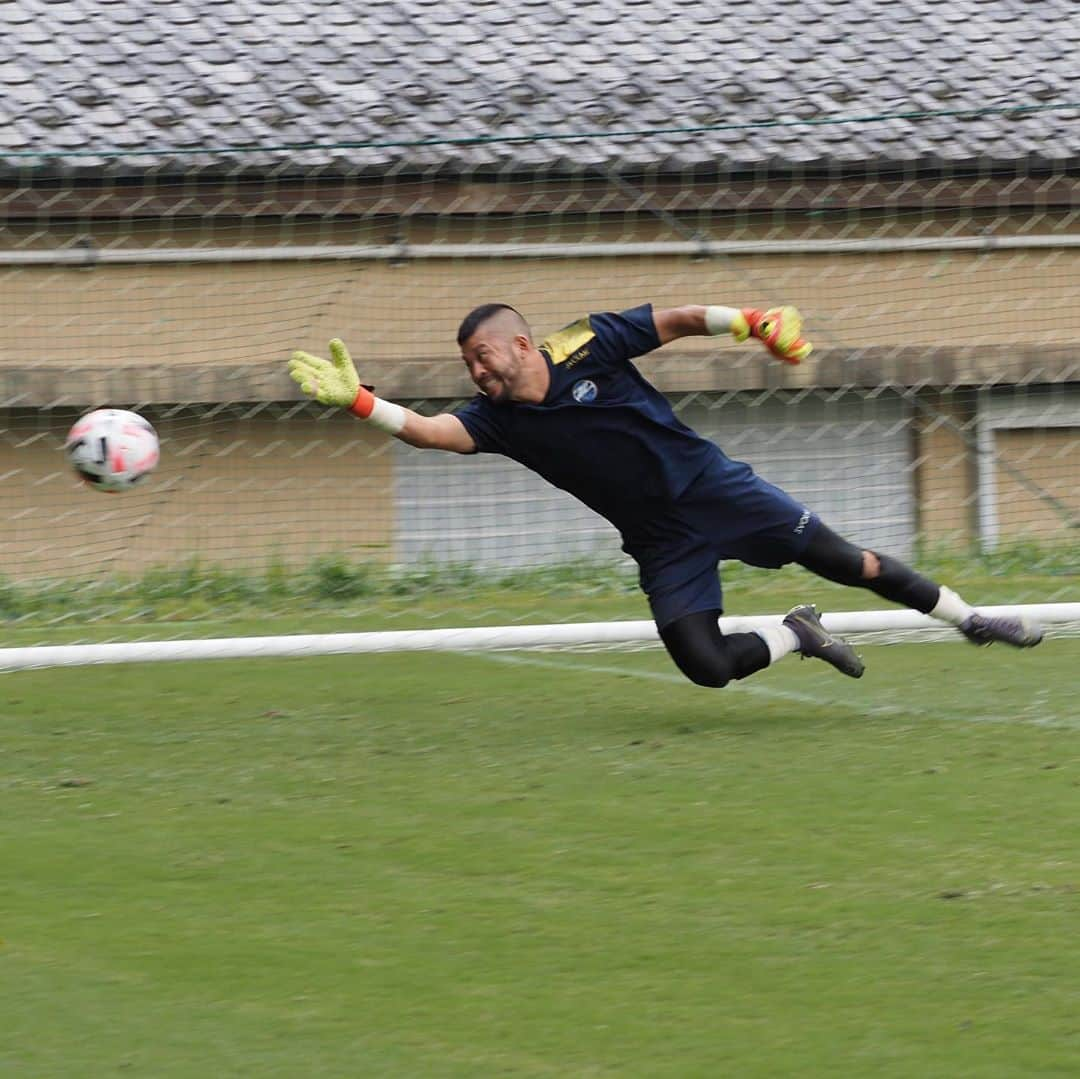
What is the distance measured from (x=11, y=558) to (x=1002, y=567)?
583cm

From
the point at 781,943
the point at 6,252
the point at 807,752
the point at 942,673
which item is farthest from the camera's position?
the point at 6,252

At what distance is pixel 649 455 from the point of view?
7027mm

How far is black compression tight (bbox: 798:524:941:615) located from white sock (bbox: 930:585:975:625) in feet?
0.07

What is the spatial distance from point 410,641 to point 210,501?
5.56 m

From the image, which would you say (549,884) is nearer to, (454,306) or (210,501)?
(210,501)

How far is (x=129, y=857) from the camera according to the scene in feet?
17.2

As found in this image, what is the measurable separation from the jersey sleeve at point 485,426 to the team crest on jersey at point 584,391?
274 mm

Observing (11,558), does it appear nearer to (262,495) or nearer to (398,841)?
(262,495)

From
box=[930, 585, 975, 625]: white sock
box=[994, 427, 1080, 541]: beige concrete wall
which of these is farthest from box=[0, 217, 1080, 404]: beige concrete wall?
box=[930, 585, 975, 625]: white sock

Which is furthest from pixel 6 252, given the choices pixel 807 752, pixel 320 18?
pixel 807 752

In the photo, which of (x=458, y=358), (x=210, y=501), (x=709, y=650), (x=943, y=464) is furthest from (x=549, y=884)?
(x=943, y=464)

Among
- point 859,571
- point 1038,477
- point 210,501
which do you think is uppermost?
point 859,571

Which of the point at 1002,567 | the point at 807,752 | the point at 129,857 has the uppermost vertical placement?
the point at 129,857

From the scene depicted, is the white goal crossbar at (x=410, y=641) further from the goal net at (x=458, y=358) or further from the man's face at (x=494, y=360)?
the goal net at (x=458, y=358)
